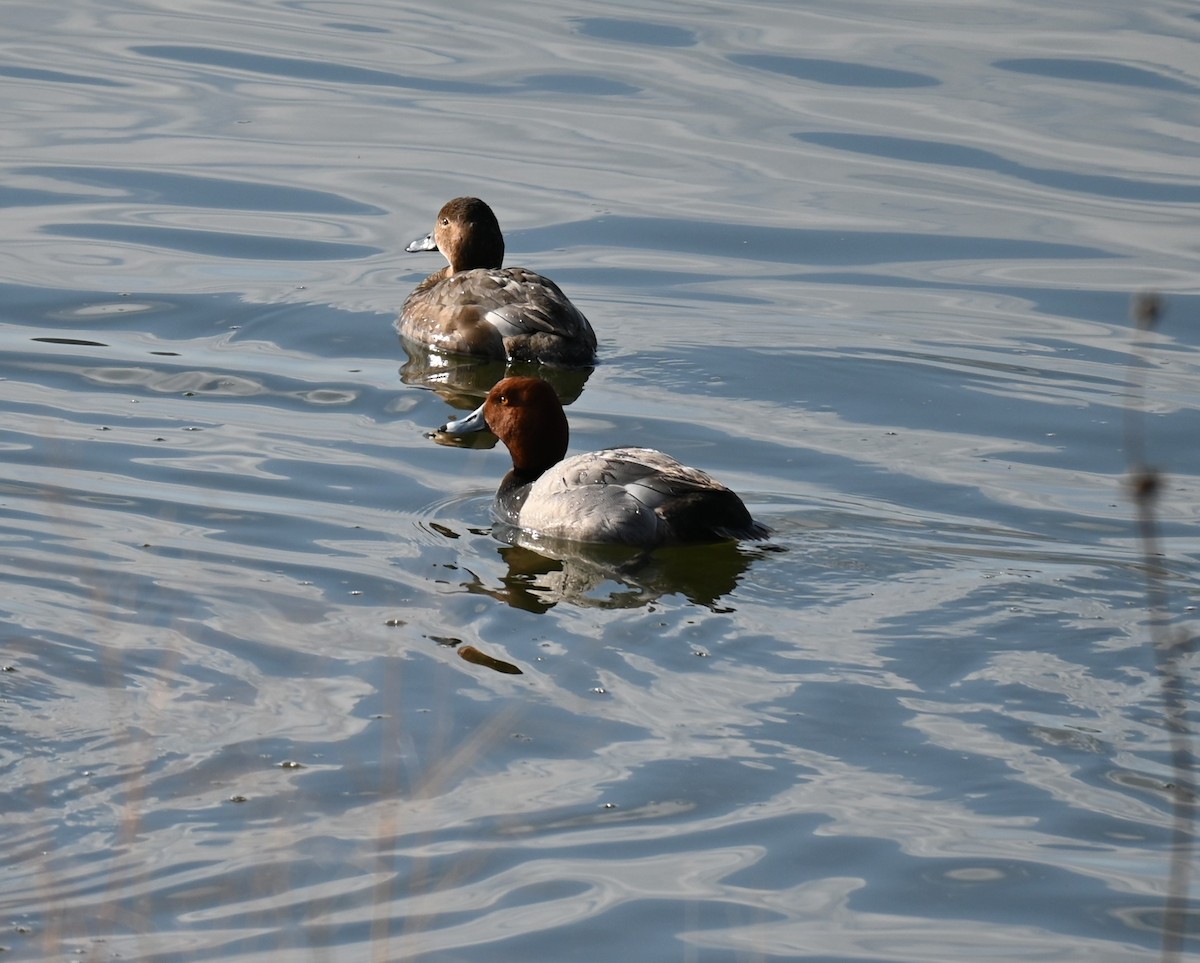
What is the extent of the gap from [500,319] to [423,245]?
81.6 inches

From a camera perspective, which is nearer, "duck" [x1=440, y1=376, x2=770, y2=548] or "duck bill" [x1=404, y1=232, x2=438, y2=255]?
"duck" [x1=440, y1=376, x2=770, y2=548]

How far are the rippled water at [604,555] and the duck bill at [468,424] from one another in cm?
21

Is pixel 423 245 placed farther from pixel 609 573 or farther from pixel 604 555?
pixel 609 573

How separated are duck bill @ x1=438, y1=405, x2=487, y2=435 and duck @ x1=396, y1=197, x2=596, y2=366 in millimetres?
1897

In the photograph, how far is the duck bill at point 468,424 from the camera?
1083 cm

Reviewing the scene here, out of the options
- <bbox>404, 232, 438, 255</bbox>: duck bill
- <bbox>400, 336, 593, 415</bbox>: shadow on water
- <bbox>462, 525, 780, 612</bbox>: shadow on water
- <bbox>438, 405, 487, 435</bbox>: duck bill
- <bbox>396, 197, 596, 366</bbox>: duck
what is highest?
<bbox>404, 232, 438, 255</bbox>: duck bill

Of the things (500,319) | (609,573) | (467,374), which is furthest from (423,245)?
(609,573)

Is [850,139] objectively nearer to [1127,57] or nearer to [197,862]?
[1127,57]

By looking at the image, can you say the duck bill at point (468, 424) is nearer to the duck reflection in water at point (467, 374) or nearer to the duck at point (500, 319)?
the duck reflection in water at point (467, 374)

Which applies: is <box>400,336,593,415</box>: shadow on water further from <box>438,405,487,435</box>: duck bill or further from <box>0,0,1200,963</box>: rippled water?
<box>438,405,487,435</box>: duck bill

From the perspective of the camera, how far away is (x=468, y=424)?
10.9 meters

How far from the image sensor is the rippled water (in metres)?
6.11

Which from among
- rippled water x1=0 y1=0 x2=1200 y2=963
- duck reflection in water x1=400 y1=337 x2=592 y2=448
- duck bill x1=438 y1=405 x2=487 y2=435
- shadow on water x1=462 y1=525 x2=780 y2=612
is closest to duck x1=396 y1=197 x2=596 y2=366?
duck reflection in water x1=400 y1=337 x2=592 y2=448

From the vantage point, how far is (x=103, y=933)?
18.3ft
